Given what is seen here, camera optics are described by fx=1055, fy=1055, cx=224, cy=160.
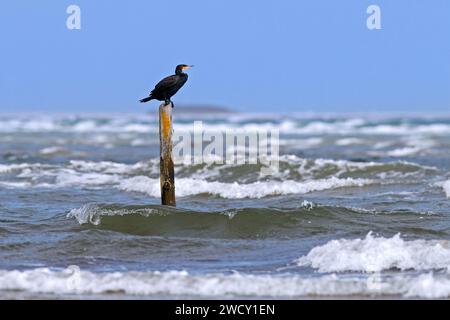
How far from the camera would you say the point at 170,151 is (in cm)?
1435

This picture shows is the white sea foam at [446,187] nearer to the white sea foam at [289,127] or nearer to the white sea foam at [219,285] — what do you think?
the white sea foam at [219,285]

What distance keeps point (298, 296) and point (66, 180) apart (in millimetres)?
13055

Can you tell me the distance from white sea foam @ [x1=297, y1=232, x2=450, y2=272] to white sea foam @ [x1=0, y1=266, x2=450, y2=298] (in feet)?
1.80

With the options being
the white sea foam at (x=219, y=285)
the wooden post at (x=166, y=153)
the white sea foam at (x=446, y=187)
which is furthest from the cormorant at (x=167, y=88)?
the white sea foam at (x=446, y=187)

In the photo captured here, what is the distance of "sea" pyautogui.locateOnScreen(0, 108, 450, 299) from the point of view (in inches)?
378

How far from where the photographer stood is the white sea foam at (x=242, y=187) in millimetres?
18500

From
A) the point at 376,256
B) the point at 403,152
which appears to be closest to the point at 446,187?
the point at 376,256

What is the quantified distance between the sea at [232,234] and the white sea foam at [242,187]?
36mm

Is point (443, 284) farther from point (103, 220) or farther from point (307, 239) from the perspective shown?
point (103, 220)

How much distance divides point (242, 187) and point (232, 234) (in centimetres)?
565

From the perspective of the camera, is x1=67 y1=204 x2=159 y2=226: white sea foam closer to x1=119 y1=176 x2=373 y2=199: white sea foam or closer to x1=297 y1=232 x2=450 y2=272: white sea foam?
x1=297 y1=232 x2=450 y2=272: white sea foam

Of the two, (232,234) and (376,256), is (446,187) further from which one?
(376,256)

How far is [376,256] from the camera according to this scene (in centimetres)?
1071
